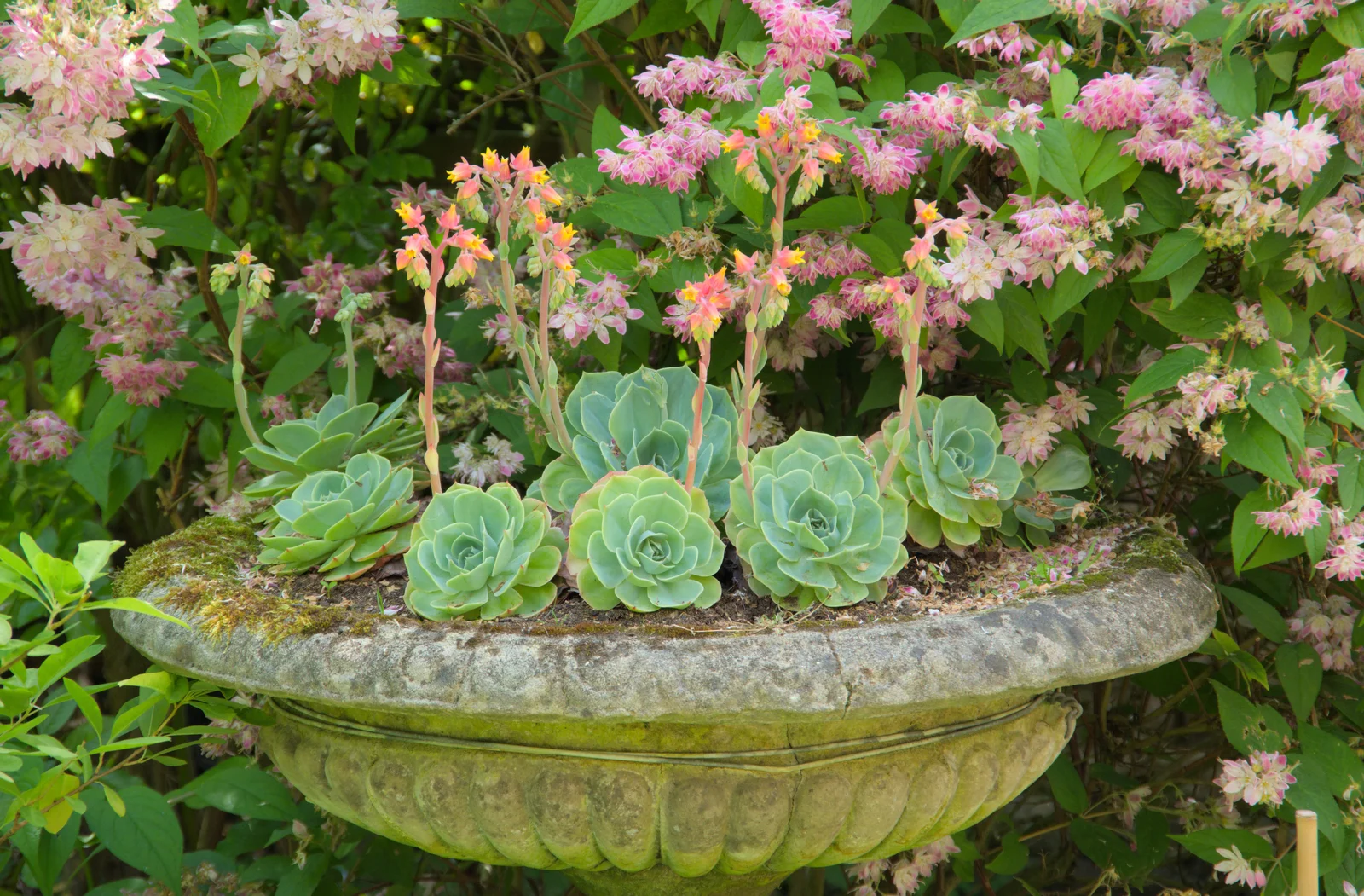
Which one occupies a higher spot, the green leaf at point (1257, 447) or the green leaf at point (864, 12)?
the green leaf at point (864, 12)

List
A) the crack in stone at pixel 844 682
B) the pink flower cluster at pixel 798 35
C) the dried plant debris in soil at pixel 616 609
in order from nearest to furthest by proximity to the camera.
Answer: the crack in stone at pixel 844 682, the dried plant debris in soil at pixel 616 609, the pink flower cluster at pixel 798 35

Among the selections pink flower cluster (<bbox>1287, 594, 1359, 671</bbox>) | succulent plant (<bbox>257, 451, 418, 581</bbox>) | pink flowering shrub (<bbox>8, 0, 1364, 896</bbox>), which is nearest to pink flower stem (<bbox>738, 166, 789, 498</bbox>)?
pink flowering shrub (<bbox>8, 0, 1364, 896</bbox>)

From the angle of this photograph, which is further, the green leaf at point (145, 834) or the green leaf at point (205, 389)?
the green leaf at point (205, 389)

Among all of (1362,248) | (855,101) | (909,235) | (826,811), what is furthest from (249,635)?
(1362,248)

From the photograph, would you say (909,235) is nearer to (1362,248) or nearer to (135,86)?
(1362,248)

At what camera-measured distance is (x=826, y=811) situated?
1.10m

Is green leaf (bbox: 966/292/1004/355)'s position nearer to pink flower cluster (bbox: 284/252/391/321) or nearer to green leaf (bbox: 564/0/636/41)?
green leaf (bbox: 564/0/636/41)

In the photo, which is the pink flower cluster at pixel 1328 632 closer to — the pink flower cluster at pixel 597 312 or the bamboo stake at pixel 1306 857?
the bamboo stake at pixel 1306 857

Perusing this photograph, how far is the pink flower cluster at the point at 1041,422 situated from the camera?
1402 millimetres

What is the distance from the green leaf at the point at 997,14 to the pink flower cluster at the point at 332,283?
94 centimetres

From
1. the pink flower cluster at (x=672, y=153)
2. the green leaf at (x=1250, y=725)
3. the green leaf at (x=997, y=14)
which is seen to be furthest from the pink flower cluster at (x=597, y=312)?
the green leaf at (x=1250, y=725)

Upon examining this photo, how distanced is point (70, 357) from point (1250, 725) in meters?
1.69

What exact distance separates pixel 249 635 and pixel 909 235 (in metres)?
0.81

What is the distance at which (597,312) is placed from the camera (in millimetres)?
1370
